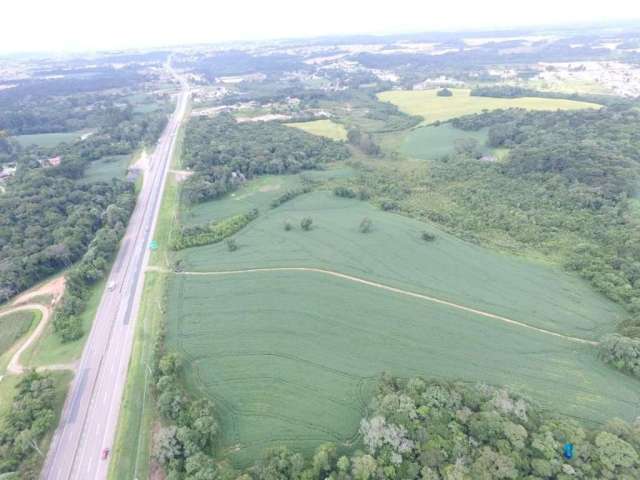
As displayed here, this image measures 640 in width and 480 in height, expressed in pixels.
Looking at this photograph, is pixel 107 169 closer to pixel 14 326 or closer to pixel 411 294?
pixel 14 326

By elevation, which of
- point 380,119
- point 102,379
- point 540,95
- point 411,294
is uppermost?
point 540,95

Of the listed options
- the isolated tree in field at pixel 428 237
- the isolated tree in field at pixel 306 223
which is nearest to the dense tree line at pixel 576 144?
the isolated tree in field at pixel 428 237

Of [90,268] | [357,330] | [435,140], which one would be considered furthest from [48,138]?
[357,330]

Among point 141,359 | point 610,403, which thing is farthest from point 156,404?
point 610,403

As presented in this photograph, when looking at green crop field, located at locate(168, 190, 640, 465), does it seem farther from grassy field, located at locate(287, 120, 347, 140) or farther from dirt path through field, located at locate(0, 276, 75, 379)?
grassy field, located at locate(287, 120, 347, 140)

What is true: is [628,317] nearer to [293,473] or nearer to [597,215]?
[597,215]

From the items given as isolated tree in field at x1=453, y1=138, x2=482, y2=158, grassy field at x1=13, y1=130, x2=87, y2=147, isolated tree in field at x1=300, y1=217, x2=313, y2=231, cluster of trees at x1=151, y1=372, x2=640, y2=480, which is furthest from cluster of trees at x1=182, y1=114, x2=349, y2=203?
cluster of trees at x1=151, y1=372, x2=640, y2=480

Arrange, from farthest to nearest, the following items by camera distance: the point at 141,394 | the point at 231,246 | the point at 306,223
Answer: the point at 306,223
the point at 231,246
the point at 141,394
